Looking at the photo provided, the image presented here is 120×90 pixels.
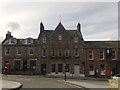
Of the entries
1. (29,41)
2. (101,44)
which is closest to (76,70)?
(101,44)

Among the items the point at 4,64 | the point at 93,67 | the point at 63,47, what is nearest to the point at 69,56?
the point at 63,47

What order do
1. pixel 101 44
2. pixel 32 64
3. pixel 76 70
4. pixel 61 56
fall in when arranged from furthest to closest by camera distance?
pixel 101 44 < pixel 32 64 < pixel 61 56 < pixel 76 70

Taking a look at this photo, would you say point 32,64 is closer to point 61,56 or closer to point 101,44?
point 61,56

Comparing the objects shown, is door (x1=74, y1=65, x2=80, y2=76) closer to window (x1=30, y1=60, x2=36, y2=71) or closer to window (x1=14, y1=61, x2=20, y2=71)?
window (x1=30, y1=60, x2=36, y2=71)

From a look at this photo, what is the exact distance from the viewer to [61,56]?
1921 inches

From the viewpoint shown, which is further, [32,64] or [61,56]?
[32,64]

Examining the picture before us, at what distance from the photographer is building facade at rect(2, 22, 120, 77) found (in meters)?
48.0

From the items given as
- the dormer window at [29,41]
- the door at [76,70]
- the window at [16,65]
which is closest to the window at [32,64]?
the window at [16,65]

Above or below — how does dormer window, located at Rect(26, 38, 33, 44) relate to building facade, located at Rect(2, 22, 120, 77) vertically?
above

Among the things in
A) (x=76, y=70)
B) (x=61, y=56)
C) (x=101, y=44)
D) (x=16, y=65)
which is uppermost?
(x=101, y=44)

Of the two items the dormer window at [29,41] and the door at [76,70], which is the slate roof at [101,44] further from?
the dormer window at [29,41]

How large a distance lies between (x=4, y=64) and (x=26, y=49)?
18.9ft

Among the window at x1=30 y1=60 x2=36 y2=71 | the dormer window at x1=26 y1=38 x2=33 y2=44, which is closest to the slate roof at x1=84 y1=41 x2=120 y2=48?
the window at x1=30 y1=60 x2=36 y2=71

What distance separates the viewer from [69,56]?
48656 millimetres
